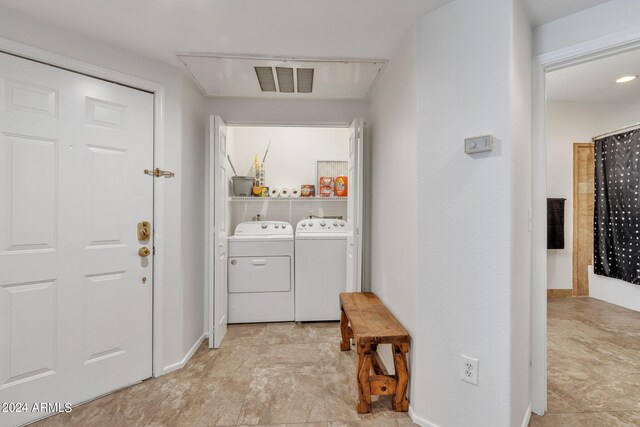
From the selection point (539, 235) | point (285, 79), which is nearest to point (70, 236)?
point (285, 79)

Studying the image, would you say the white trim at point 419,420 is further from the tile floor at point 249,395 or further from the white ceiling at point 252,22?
the white ceiling at point 252,22

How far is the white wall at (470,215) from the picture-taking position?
47.9 inches

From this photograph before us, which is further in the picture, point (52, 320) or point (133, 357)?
point (133, 357)

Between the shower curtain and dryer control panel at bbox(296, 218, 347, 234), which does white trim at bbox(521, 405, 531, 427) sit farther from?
the shower curtain

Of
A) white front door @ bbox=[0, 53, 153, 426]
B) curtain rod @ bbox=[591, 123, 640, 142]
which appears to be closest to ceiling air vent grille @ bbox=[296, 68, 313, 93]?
white front door @ bbox=[0, 53, 153, 426]

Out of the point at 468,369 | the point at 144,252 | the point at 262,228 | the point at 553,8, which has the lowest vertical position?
the point at 468,369

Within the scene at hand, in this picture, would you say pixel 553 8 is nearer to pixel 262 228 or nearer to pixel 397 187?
pixel 397 187

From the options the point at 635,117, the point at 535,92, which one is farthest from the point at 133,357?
the point at 635,117

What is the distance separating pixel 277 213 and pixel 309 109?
1.38 m

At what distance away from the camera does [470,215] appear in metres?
1.30

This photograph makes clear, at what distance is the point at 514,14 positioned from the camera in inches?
48.3

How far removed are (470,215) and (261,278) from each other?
2102 millimetres

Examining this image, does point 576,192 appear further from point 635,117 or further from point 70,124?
point 70,124

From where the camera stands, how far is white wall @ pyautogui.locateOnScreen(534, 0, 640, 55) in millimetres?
1273
